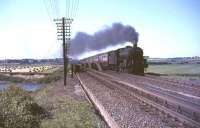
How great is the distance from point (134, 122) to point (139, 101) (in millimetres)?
5950

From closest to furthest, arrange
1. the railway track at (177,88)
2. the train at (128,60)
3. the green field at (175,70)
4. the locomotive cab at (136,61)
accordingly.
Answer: the railway track at (177,88)
the locomotive cab at (136,61)
the train at (128,60)
the green field at (175,70)

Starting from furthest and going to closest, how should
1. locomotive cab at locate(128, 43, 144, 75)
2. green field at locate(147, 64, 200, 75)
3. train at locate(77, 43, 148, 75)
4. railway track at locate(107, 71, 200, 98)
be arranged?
green field at locate(147, 64, 200, 75), train at locate(77, 43, 148, 75), locomotive cab at locate(128, 43, 144, 75), railway track at locate(107, 71, 200, 98)

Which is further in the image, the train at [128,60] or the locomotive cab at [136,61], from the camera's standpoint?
the train at [128,60]

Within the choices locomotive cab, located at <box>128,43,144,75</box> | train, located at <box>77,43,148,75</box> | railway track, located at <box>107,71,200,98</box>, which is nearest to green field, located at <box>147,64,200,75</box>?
train, located at <box>77,43,148,75</box>

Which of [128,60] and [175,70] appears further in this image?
[175,70]

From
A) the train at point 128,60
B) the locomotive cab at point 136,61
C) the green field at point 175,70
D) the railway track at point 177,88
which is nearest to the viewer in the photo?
the railway track at point 177,88

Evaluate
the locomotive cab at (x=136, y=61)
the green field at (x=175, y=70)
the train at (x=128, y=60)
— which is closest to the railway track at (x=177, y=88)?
the locomotive cab at (x=136, y=61)

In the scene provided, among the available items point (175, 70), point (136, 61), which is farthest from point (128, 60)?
point (175, 70)

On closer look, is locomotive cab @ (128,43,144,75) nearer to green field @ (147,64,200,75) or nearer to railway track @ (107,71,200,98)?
railway track @ (107,71,200,98)

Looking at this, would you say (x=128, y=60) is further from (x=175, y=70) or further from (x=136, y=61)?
(x=175, y=70)

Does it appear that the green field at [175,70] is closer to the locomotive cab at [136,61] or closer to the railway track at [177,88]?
the locomotive cab at [136,61]

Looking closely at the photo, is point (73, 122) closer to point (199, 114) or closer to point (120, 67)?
point (199, 114)

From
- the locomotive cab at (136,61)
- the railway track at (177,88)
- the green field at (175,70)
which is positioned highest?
the locomotive cab at (136,61)

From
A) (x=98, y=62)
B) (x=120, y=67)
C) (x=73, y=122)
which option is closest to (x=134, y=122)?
(x=73, y=122)
